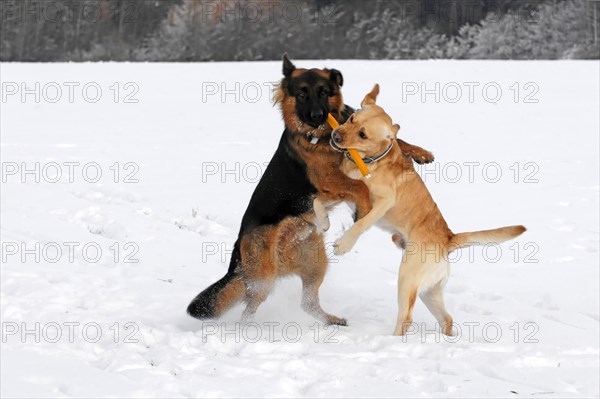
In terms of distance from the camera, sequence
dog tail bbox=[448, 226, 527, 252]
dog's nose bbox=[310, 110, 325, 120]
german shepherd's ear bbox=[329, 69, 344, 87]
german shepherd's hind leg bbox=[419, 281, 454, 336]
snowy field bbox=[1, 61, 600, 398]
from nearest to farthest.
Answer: snowy field bbox=[1, 61, 600, 398], dog tail bbox=[448, 226, 527, 252], german shepherd's hind leg bbox=[419, 281, 454, 336], dog's nose bbox=[310, 110, 325, 120], german shepherd's ear bbox=[329, 69, 344, 87]

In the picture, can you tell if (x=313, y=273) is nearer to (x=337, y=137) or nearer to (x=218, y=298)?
(x=218, y=298)

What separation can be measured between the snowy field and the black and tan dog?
0.98ft

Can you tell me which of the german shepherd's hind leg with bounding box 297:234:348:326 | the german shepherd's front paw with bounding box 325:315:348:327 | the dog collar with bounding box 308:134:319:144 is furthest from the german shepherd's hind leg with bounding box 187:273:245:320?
the dog collar with bounding box 308:134:319:144

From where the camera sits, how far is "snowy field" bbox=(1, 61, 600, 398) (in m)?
4.86

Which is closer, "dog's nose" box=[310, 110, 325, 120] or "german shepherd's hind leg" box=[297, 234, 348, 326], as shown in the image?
"dog's nose" box=[310, 110, 325, 120]

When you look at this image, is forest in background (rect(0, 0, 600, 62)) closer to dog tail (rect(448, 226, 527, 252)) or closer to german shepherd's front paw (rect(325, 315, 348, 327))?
german shepherd's front paw (rect(325, 315, 348, 327))

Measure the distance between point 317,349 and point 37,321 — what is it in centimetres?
202

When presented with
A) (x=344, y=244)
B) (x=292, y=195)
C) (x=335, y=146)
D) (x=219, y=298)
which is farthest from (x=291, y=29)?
(x=344, y=244)

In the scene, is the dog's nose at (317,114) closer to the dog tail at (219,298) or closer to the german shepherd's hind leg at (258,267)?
the german shepherd's hind leg at (258,267)

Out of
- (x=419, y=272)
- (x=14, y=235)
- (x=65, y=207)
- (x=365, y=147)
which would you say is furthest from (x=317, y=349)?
(x=65, y=207)

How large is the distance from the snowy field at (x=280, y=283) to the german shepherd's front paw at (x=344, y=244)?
639mm

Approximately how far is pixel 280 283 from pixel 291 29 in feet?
118

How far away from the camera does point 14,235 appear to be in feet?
26.1

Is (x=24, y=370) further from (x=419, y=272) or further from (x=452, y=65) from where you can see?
(x=452, y=65)
